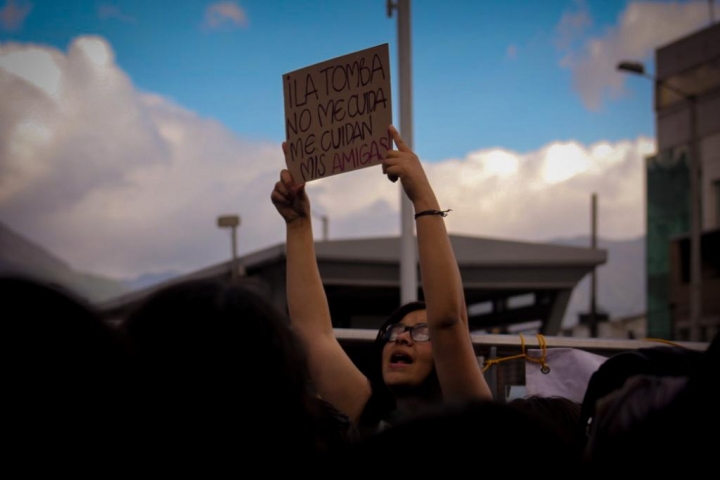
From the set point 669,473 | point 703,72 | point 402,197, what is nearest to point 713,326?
point 703,72

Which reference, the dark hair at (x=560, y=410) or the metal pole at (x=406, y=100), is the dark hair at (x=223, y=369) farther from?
the metal pole at (x=406, y=100)

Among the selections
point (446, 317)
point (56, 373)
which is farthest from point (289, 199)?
point (56, 373)

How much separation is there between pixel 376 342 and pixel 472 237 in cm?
1046

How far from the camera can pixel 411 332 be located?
3178mm

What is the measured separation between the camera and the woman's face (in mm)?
3072

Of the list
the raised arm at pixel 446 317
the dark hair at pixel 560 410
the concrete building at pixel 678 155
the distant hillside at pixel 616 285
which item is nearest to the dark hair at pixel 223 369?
the raised arm at pixel 446 317

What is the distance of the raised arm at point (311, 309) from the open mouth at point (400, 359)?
5.5 inches

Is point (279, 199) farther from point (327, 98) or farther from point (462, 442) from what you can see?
point (462, 442)

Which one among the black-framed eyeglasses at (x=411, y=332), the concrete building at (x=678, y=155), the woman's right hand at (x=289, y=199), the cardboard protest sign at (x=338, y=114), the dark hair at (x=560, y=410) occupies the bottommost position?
the dark hair at (x=560, y=410)

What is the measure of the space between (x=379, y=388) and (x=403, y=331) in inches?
8.7

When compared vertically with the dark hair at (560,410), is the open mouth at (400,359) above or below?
above

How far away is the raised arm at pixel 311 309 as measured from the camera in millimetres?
3100

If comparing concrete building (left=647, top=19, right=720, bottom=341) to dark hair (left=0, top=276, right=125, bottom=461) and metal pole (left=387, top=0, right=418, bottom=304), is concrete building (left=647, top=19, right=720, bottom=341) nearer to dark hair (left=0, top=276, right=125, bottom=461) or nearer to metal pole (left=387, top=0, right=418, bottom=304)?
metal pole (left=387, top=0, right=418, bottom=304)

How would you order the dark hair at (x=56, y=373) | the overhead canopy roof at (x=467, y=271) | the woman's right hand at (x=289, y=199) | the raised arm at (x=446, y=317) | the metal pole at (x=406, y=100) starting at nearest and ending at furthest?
1. the dark hair at (x=56, y=373)
2. the raised arm at (x=446, y=317)
3. the woman's right hand at (x=289, y=199)
4. the metal pole at (x=406, y=100)
5. the overhead canopy roof at (x=467, y=271)
